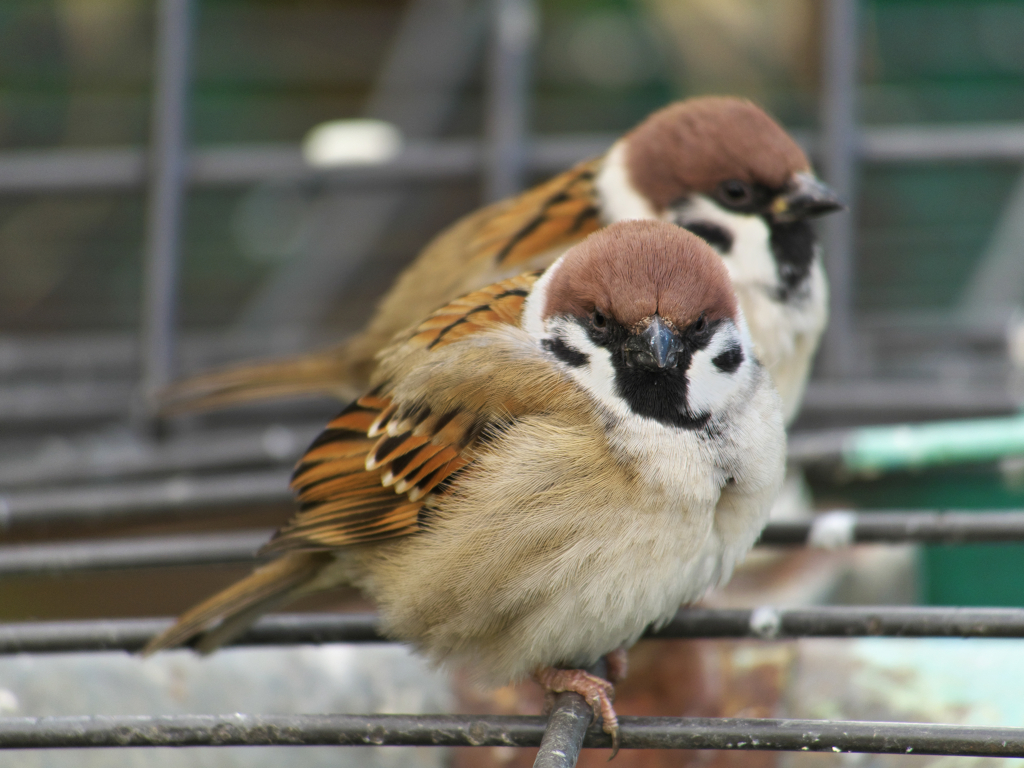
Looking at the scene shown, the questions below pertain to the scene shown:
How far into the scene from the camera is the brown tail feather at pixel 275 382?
7.11 ft

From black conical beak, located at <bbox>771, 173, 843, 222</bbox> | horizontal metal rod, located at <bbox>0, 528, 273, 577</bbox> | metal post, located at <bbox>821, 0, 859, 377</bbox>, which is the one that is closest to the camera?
horizontal metal rod, located at <bbox>0, 528, 273, 577</bbox>

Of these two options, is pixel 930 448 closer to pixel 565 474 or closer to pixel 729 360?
pixel 729 360

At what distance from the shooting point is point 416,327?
173 centimetres

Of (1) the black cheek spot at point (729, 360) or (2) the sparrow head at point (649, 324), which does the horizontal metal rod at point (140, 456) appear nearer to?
(2) the sparrow head at point (649, 324)

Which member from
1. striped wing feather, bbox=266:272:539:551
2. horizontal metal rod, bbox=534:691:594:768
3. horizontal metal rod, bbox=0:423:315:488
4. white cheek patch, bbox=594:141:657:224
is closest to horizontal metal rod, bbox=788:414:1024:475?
white cheek patch, bbox=594:141:657:224

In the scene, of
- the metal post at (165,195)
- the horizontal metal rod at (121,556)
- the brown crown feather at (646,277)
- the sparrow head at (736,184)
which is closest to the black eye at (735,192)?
the sparrow head at (736,184)

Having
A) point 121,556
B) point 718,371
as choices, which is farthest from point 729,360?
point 121,556

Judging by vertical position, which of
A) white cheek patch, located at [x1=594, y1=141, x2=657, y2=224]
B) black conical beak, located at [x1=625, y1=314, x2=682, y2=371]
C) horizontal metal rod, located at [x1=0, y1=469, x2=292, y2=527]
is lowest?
horizontal metal rod, located at [x1=0, y1=469, x2=292, y2=527]

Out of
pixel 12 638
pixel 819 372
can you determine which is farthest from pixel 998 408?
pixel 12 638

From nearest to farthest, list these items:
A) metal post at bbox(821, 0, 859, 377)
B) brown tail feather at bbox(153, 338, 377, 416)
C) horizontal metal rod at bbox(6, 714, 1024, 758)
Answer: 1. horizontal metal rod at bbox(6, 714, 1024, 758)
2. brown tail feather at bbox(153, 338, 377, 416)
3. metal post at bbox(821, 0, 859, 377)

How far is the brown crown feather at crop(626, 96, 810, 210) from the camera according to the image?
1.85m

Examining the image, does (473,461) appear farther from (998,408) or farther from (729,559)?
(998,408)

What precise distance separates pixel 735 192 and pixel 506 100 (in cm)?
102

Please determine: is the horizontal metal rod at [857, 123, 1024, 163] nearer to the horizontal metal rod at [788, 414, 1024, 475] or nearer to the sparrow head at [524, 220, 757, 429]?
the horizontal metal rod at [788, 414, 1024, 475]
